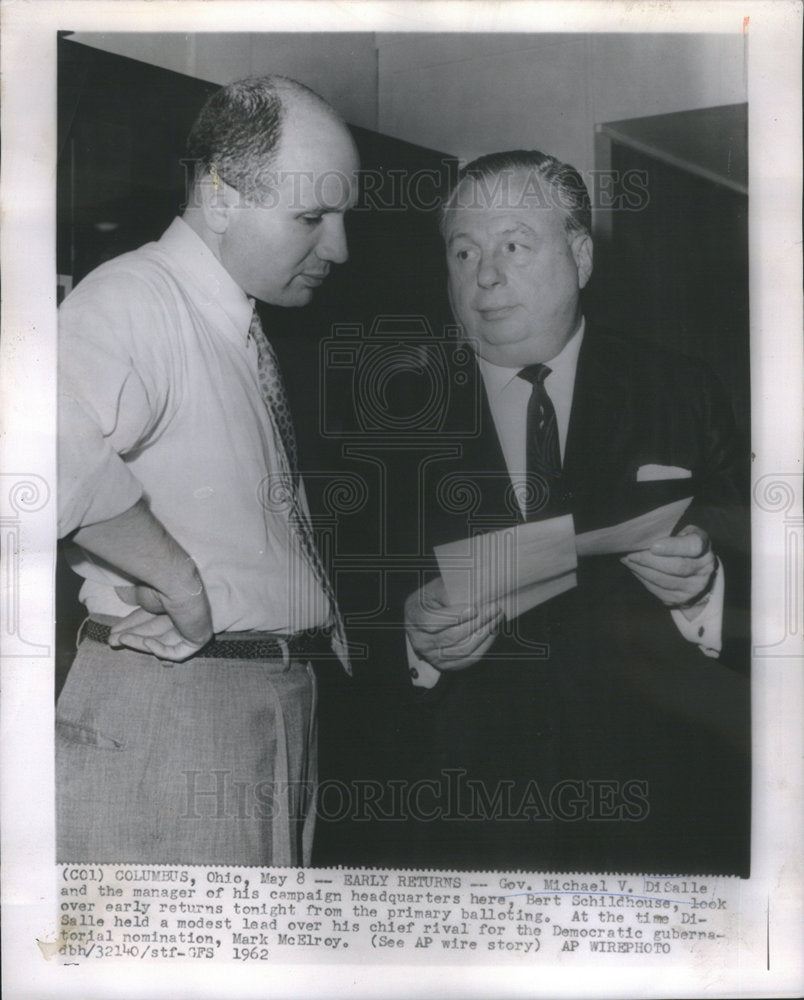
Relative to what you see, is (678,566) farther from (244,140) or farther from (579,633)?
(244,140)

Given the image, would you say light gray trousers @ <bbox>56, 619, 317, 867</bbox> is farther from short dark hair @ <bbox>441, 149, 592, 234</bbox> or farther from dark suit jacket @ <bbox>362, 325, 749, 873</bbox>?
short dark hair @ <bbox>441, 149, 592, 234</bbox>

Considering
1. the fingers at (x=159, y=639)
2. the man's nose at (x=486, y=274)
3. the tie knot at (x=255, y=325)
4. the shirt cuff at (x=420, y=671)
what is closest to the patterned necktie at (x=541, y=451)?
the man's nose at (x=486, y=274)

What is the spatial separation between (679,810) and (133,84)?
110 centimetres

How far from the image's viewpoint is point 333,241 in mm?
1138

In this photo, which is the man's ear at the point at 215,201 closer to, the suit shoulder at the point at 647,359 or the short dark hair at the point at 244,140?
the short dark hair at the point at 244,140

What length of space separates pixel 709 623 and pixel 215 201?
0.78 meters

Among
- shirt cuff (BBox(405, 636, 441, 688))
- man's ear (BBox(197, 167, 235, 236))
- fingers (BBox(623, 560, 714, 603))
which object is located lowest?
shirt cuff (BBox(405, 636, 441, 688))

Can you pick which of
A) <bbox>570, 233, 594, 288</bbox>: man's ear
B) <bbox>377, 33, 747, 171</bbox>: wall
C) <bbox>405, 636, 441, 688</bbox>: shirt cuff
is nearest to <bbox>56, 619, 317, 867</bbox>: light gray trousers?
<bbox>405, 636, 441, 688</bbox>: shirt cuff

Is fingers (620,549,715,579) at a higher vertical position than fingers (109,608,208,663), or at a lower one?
higher

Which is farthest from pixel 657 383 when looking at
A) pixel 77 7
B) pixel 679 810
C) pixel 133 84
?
pixel 77 7

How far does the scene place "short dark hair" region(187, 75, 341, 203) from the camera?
1.13m

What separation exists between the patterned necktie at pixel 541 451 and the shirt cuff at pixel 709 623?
0.67 ft

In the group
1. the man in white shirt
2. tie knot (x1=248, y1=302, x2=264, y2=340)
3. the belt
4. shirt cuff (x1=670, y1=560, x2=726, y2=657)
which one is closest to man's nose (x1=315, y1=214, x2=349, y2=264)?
the man in white shirt

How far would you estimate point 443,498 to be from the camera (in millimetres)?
1138
